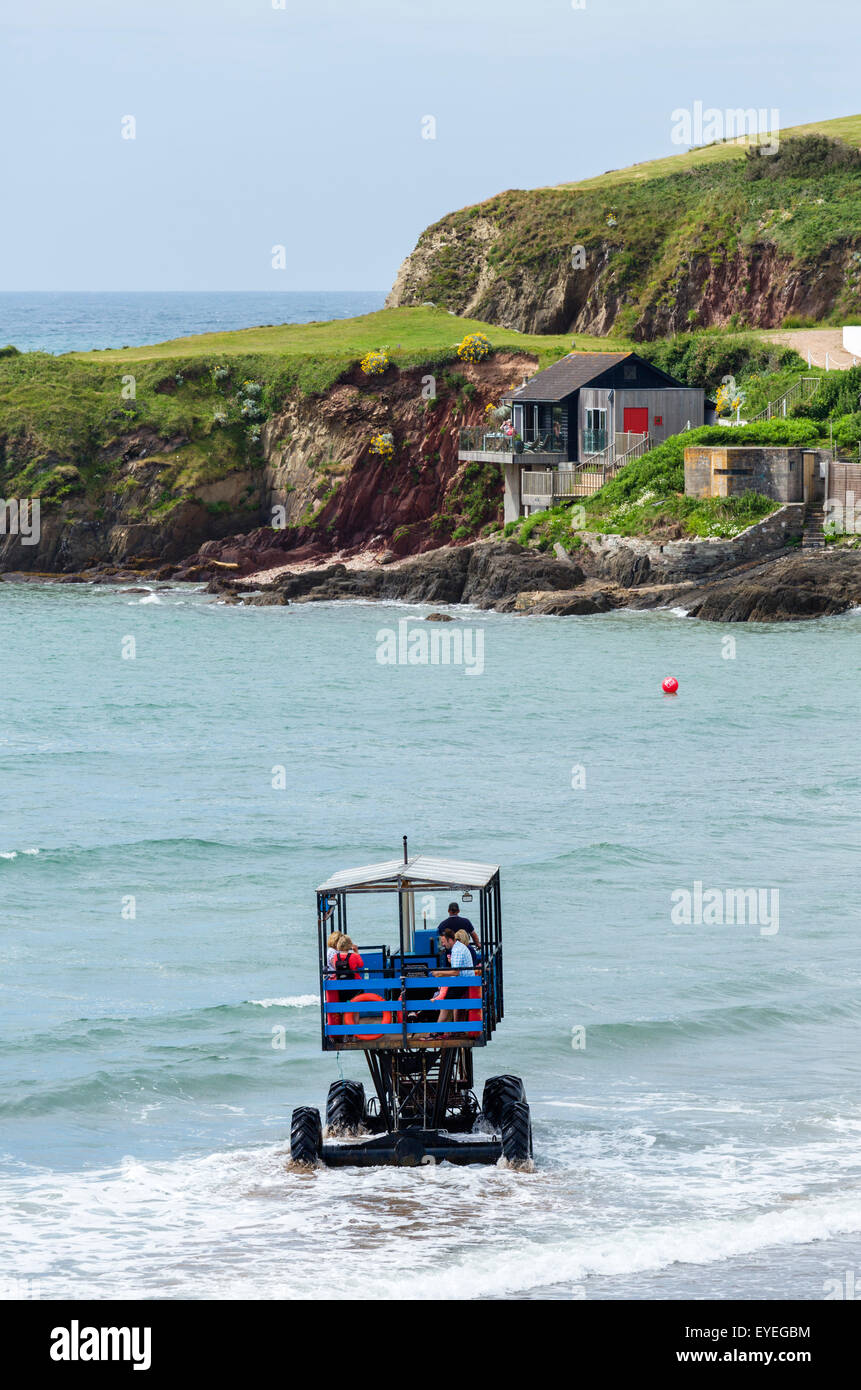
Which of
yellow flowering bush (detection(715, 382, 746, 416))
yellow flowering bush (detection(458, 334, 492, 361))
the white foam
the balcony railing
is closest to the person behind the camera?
the white foam

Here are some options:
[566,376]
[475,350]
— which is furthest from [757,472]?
[475,350]

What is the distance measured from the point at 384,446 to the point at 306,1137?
65.1 m

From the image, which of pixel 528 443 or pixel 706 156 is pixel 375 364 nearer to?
pixel 528 443

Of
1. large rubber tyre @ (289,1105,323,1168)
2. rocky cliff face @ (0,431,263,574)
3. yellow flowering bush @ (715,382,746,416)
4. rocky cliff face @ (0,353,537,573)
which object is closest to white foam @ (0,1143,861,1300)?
large rubber tyre @ (289,1105,323,1168)

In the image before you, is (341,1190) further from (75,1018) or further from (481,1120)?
(75,1018)

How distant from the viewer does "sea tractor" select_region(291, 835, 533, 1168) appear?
16.5 meters

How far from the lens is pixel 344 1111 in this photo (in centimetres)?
1741

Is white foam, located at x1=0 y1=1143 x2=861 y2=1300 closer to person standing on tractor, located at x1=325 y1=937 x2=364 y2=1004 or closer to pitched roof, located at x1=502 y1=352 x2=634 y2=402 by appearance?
person standing on tractor, located at x1=325 y1=937 x2=364 y2=1004

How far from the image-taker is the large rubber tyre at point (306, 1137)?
16.8m

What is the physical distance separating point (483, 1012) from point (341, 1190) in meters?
2.06

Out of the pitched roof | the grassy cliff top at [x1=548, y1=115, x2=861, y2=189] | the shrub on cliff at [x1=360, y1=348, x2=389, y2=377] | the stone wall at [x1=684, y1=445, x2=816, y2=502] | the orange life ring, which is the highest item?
the grassy cliff top at [x1=548, y1=115, x2=861, y2=189]

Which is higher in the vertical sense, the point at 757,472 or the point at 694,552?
the point at 757,472

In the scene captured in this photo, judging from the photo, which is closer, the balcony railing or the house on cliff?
the house on cliff

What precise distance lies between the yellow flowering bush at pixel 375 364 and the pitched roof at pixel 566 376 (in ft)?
24.7
